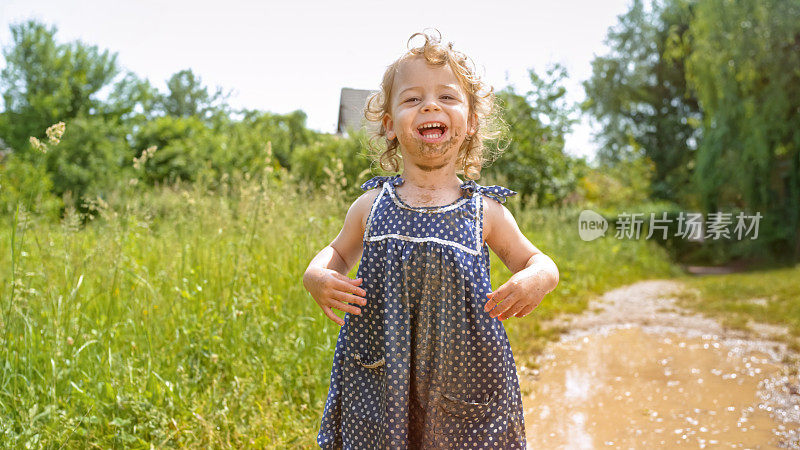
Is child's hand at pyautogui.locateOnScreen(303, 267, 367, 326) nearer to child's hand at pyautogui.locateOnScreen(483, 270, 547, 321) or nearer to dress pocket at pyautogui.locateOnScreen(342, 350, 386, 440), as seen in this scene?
dress pocket at pyautogui.locateOnScreen(342, 350, 386, 440)

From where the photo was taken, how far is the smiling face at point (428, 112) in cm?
171

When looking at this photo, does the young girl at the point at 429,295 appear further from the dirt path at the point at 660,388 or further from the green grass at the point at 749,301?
the green grass at the point at 749,301

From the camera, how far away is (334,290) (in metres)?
1.58

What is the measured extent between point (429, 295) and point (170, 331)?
1693mm

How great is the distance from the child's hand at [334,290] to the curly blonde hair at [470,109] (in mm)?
573

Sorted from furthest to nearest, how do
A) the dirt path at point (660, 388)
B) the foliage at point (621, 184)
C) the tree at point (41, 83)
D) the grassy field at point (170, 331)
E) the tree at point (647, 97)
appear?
the tree at point (647, 97)
the foliage at point (621, 184)
the tree at point (41, 83)
the dirt path at point (660, 388)
the grassy field at point (170, 331)

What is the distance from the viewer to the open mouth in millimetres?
1720

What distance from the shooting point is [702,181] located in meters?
13.3

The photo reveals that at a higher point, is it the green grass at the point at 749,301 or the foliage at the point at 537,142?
the foliage at the point at 537,142

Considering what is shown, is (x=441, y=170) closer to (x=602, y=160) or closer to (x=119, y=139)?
(x=119, y=139)

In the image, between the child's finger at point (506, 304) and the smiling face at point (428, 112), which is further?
the smiling face at point (428, 112)

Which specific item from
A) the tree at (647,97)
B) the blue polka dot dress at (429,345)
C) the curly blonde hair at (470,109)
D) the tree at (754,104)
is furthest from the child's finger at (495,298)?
the tree at (647,97)

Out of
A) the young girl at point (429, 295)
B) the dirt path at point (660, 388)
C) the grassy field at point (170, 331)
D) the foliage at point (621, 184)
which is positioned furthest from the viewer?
the foliage at point (621, 184)

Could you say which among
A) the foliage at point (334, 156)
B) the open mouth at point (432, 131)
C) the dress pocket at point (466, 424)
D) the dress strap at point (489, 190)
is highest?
the foliage at point (334, 156)
